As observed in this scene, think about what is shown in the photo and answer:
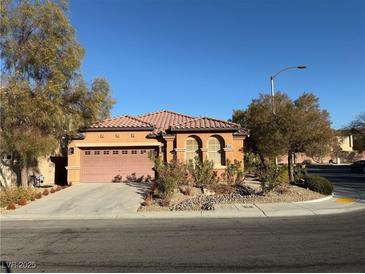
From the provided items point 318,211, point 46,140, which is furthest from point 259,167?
point 46,140

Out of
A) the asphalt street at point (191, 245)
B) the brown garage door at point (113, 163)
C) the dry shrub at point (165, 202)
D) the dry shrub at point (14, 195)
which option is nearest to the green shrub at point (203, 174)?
the dry shrub at point (165, 202)

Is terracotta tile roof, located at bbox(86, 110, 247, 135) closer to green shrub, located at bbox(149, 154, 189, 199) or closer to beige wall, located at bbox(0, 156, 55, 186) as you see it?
green shrub, located at bbox(149, 154, 189, 199)

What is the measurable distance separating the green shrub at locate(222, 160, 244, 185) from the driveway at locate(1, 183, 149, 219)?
Answer: 4580 millimetres

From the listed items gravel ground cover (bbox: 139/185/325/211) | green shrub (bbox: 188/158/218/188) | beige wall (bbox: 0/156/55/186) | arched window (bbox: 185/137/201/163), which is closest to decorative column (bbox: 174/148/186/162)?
arched window (bbox: 185/137/201/163)

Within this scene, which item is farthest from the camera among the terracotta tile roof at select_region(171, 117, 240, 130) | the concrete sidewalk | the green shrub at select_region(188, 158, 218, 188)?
the terracotta tile roof at select_region(171, 117, 240, 130)

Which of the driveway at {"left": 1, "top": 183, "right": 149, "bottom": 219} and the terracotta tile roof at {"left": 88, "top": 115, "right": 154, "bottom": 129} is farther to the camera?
the terracotta tile roof at {"left": 88, "top": 115, "right": 154, "bottom": 129}

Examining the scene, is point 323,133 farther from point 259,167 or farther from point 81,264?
point 81,264

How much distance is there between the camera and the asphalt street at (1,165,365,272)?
7707 millimetres

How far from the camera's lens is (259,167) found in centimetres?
Answer: 1975

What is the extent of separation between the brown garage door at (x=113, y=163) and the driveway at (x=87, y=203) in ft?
7.14

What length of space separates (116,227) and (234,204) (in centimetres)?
640

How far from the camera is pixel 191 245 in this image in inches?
374

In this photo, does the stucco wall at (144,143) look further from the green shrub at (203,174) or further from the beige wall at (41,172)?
the beige wall at (41,172)

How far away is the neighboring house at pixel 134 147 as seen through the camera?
24.6 m
